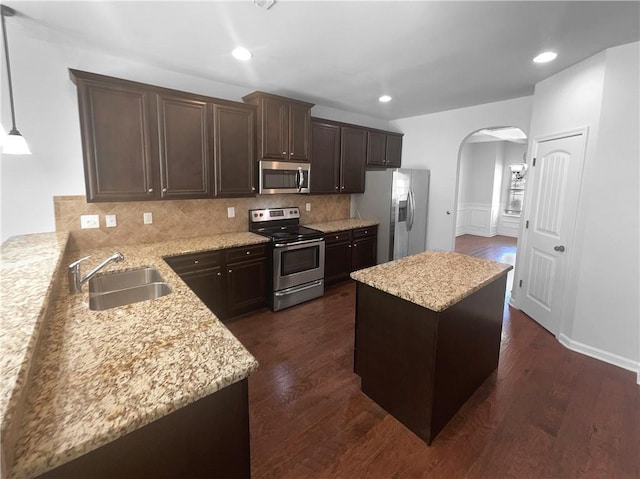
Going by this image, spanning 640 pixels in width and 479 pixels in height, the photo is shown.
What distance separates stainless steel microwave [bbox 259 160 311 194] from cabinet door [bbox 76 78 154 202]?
1187mm

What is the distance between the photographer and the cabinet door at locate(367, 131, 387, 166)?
15.9ft

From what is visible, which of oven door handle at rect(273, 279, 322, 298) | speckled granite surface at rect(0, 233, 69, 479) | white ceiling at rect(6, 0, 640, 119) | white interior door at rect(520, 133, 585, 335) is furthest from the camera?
oven door handle at rect(273, 279, 322, 298)

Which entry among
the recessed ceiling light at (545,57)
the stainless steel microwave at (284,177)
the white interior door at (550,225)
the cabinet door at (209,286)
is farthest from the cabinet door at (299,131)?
the white interior door at (550,225)

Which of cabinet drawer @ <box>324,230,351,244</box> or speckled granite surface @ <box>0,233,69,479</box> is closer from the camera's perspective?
speckled granite surface @ <box>0,233,69,479</box>

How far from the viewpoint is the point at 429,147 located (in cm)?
499

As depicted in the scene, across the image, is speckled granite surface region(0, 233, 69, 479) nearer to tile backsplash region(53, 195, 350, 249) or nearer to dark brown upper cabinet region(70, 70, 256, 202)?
tile backsplash region(53, 195, 350, 249)

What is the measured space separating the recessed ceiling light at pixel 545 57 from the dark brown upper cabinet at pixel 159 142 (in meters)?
2.79

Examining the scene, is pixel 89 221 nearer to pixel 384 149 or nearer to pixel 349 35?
pixel 349 35

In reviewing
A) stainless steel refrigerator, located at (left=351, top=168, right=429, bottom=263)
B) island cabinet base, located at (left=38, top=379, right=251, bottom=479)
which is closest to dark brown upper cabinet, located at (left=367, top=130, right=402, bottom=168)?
stainless steel refrigerator, located at (left=351, top=168, right=429, bottom=263)

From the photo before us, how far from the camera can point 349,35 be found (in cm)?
229

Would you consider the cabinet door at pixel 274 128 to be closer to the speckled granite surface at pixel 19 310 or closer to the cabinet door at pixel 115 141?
the cabinet door at pixel 115 141

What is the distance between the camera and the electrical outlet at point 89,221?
2777 millimetres

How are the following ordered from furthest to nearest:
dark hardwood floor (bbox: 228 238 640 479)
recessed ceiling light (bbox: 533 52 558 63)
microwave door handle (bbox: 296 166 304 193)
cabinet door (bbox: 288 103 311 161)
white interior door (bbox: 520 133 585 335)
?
microwave door handle (bbox: 296 166 304 193) < cabinet door (bbox: 288 103 311 161) < white interior door (bbox: 520 133 585 335) < recessed ceiling light (bbox: 533 52 558 63) < dark hardwood floor (bbox: 228 238 640 479)

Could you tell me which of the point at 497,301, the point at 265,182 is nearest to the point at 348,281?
the point at 265,182
